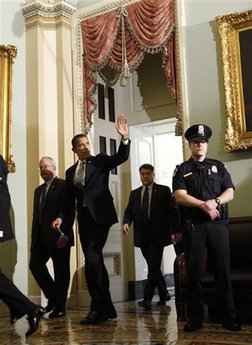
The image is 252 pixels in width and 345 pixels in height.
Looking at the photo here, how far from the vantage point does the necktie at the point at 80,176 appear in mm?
3654

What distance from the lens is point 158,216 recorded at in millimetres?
4633

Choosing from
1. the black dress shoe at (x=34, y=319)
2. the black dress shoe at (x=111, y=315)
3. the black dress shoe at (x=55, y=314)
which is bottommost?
the black dress shoe at (x=55, y=314)

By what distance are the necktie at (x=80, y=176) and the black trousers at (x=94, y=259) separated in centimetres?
19

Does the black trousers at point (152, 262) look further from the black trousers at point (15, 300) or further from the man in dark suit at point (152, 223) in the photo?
the black trousers at point (15, 300)

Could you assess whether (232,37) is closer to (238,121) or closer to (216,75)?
(216,75)

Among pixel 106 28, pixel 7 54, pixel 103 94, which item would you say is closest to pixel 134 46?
pixel 106 28

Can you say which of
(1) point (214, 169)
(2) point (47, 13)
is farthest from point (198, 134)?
(2) point (47, 13)

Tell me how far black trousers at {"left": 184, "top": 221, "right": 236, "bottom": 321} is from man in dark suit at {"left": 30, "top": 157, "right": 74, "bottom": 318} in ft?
4.47

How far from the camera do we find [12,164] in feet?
16.3

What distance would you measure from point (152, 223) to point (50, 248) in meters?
1.02

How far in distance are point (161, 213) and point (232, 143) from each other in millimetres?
967

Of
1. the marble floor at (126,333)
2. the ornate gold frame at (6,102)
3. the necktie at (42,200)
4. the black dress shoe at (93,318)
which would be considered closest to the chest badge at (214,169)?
the marble floor at (126,333)

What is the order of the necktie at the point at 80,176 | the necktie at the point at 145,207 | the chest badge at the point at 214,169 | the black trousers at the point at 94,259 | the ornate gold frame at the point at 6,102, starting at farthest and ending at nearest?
the ornate gold frame at the point at 6,102, the necktie at the point at 145,207, the necktie at the point at 80,176, the black trousers at the point at 94,259, the chest badge at the point at 214,169

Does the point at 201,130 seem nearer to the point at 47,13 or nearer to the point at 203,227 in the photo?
the point at 203,227
